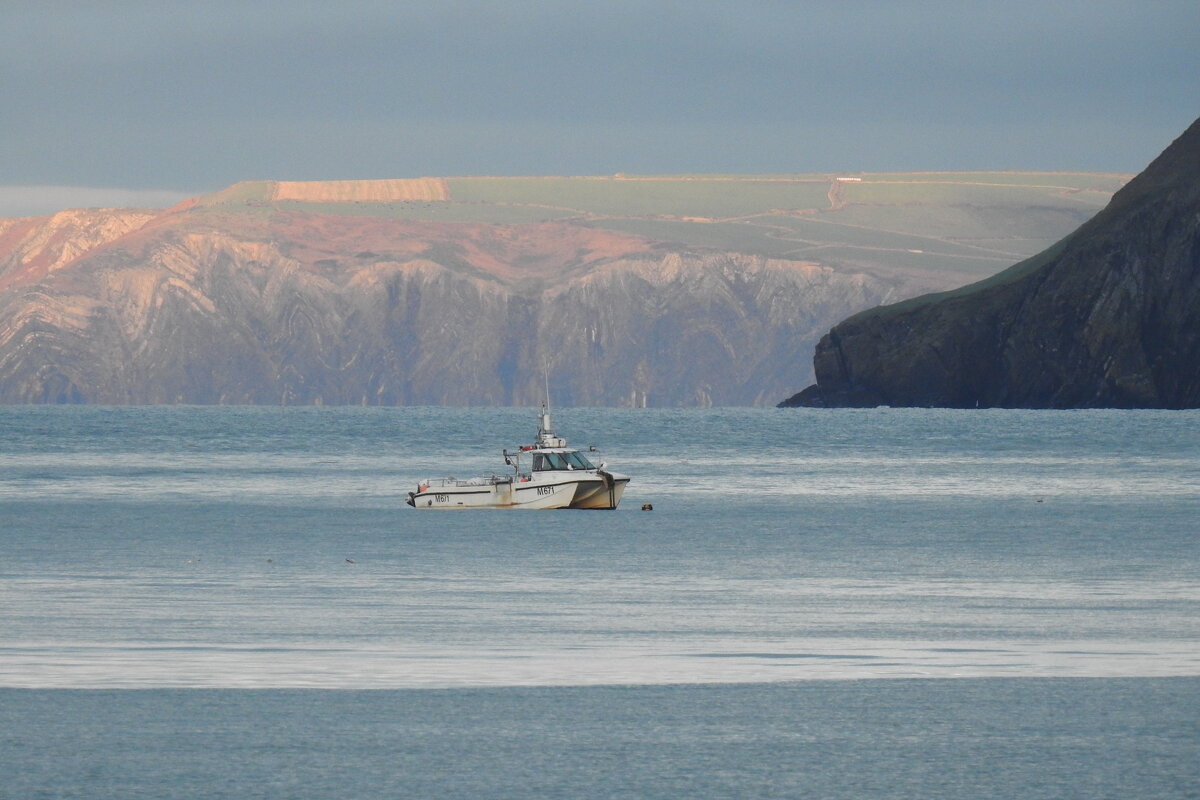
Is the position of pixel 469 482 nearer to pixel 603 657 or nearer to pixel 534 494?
pixel 534 494

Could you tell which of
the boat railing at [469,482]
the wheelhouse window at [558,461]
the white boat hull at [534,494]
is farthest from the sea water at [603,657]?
the wheelhouse window at [558,461]

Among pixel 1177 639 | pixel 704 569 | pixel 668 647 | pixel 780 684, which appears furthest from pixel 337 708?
pixel 704 569

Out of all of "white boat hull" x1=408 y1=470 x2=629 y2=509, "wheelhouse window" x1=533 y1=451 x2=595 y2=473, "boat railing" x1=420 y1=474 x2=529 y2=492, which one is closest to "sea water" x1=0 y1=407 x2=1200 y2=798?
"white boat hull" x1=408 y1=470 x2=629 y2=509

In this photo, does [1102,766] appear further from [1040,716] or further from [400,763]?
[400,763]

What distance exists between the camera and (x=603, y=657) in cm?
2661

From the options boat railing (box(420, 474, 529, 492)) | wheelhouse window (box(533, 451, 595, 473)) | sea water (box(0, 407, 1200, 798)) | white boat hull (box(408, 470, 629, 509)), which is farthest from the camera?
wheelhouse window (box(533, 451, 595, 473))

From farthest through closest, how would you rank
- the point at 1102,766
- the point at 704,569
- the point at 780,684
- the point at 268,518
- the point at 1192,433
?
the point at 1192,433
the point at 268,518
the point at 704,569
the point at 780,684
the point at 1102,766

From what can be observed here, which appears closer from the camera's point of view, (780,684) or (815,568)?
(780,684)

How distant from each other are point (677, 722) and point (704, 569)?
2545 cm

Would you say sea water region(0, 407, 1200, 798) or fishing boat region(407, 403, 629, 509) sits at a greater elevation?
sea water region(0, 407, 1200, 798)

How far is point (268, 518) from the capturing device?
234ft

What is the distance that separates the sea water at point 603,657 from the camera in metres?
18.2

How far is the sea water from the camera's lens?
18156 mm

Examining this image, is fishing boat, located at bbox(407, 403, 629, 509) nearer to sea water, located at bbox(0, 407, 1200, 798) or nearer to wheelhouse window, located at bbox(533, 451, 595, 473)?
wheelhouse window, located at bbox(533, 451, 595, 473)
